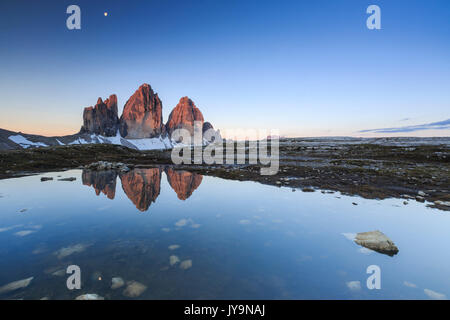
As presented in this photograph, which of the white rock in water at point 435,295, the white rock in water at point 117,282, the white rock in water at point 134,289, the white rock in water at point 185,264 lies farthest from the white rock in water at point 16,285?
the white rock in water at point 435,295

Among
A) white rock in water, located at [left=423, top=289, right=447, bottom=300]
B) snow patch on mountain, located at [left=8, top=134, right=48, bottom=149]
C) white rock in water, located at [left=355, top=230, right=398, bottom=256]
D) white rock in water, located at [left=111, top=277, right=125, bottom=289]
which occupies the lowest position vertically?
white rock in water, located at [left=423, top=289, right=447, bottom=300]

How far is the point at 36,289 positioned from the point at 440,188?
29526 millimetres

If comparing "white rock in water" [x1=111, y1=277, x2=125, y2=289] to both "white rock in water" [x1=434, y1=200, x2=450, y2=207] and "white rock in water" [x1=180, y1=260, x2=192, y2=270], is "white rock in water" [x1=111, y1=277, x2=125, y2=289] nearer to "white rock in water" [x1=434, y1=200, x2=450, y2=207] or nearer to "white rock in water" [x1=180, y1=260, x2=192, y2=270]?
"white rock in water" [x1=180, y1=260, x2=192, y2=270]

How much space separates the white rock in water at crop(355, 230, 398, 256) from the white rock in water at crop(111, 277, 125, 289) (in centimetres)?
978

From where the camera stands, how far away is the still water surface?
5.68 meters

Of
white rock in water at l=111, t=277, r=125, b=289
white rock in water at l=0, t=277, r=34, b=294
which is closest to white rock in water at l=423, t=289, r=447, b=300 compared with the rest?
white rock in water at l=111, t=277, r=125, b=289

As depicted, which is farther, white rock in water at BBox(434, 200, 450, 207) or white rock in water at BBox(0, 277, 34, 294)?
white rock in water at BBox(434, 200, 450, 207)

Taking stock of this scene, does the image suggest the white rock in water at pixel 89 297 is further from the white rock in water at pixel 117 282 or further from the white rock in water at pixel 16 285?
the white rock in water at pixel 16 285

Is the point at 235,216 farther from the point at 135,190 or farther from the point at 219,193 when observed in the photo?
the point at 135,190

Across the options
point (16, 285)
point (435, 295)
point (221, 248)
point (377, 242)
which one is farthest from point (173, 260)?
point (377, 242)

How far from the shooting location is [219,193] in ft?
58.4

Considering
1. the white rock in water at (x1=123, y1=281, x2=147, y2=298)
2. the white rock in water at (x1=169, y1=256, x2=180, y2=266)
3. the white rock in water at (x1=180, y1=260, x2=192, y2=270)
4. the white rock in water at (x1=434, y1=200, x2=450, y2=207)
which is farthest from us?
the white rock in water at (x1=434, y1=200, x2=450, y2=207)
